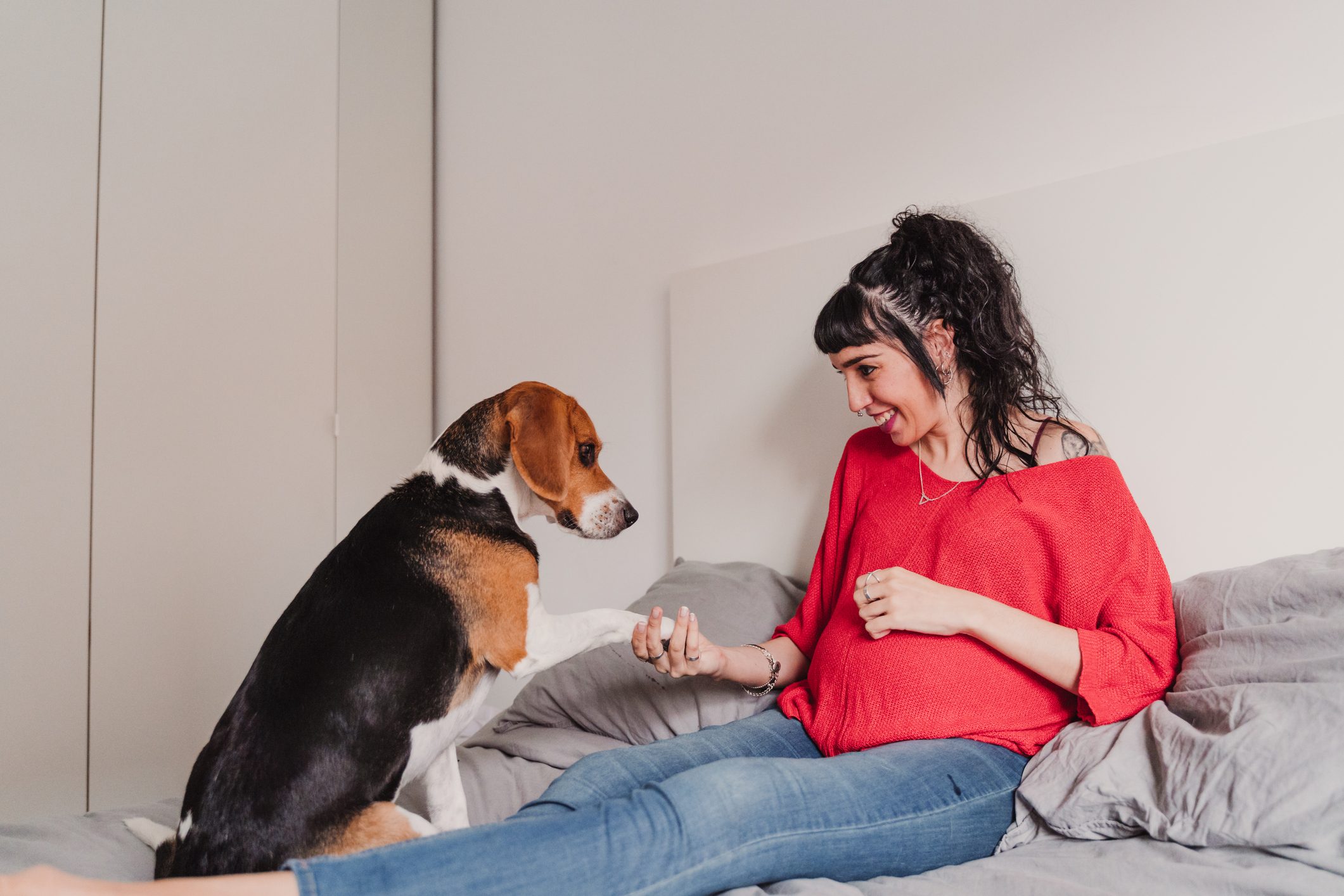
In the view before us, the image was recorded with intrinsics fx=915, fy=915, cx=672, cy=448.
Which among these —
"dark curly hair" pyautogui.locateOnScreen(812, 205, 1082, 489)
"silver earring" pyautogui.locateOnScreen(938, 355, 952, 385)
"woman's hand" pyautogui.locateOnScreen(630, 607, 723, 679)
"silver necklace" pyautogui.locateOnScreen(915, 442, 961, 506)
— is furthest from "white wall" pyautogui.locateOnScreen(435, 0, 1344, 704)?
"woman's hand" pyautogui.locateOnScreen(630, 607, 723, 679)

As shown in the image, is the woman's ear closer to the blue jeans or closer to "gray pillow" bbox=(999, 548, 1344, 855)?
"gray pillow" bbox=(999, 548, 1344, 855)

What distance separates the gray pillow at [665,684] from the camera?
177cm

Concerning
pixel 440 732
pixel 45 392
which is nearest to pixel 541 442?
pixel 440 732

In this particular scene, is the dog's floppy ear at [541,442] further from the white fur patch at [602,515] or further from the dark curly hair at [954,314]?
the dark curly hair at [954,314]

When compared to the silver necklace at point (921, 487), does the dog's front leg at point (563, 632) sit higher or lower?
lower

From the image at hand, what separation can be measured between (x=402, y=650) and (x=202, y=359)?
195 centimetres

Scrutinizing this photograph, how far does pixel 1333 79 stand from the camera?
1635 mm

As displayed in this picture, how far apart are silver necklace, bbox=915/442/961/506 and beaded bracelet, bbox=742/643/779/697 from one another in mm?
410

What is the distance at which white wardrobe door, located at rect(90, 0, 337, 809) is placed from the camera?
2691 mm

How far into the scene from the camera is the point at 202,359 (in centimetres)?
287

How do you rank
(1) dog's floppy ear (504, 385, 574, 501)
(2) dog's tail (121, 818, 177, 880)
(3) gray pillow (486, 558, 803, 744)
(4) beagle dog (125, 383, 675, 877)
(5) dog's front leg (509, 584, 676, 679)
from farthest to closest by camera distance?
(3) gray pillow (486, 558, 803, 744), (1) dog's floppy ear (504, 385, 574, 501), (5) dog's front leg (509, 584, 676, 679), (2) dog's tail (121, 818, 177, 880), (4) beagle dog (125, 383, 675, 877)

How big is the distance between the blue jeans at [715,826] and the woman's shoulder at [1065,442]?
20.0 inches

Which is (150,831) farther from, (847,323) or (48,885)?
(847,323)

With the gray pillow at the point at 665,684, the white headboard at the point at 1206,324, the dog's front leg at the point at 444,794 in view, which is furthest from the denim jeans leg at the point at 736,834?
the white headboard at the point at 1206,324
